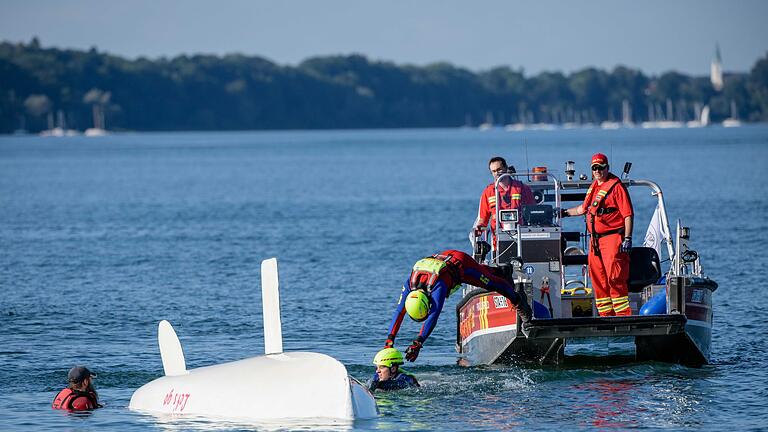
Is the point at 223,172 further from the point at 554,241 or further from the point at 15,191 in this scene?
the point at 554,241

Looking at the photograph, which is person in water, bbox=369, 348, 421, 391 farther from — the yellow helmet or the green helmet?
the yellow helmet

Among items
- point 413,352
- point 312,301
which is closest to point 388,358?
point 413,352

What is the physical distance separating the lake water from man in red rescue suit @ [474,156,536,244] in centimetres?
134

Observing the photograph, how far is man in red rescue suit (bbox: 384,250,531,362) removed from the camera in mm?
15672

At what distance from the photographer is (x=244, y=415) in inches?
577

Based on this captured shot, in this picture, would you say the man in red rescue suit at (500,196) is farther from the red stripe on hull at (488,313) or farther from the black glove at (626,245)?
the black glove at (626,245)

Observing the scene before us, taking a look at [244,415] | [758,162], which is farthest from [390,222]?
[758,162]

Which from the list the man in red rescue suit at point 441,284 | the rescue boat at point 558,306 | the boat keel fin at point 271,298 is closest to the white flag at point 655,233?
the rescue boat at point 558,306

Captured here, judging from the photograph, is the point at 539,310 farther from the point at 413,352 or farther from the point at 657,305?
the point at 413,352

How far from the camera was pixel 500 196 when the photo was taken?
17984 millimetres

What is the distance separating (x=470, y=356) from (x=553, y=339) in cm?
166

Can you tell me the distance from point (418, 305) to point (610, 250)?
9.82 ft

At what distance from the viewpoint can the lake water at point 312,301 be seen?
15.8m

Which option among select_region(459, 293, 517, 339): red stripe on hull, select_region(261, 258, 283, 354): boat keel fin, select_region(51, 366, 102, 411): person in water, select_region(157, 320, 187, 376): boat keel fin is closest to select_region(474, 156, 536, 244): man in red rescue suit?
select_region(459, 293, 517, 339): red stripe on hull
